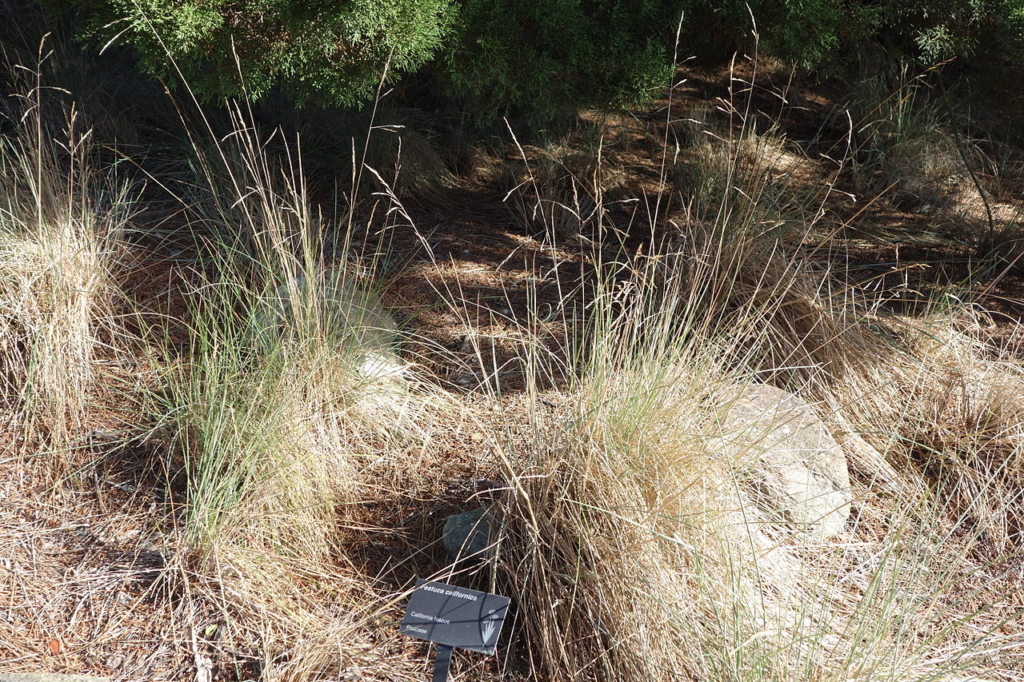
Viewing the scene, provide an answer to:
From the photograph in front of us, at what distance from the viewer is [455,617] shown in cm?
217

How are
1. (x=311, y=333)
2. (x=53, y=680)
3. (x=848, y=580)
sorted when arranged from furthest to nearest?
1. (x=311, y=333)
2. (x=848, y=580)
3. (x=53, y=680)

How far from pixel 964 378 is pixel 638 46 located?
1905 mm

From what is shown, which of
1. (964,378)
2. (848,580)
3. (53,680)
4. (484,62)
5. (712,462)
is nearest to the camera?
(53,680)

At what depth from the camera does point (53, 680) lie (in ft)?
7.29

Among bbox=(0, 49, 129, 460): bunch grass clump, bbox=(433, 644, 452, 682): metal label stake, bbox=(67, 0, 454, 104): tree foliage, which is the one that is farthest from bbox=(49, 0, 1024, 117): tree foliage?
bbox=(433, 644, 452, 682): metal label stake

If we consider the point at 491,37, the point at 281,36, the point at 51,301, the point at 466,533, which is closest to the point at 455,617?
the point at 466,533

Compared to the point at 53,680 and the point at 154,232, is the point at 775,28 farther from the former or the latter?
the point at 53,680

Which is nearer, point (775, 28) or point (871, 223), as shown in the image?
point (775, 28)

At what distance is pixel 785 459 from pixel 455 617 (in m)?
1.24

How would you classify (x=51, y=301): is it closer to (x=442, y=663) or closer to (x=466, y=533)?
(x=466, y=533)

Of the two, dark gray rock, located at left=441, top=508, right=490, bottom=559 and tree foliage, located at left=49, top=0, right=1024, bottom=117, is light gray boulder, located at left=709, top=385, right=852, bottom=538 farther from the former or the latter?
tree foliage, located at left=49, top=0, right=1024, bottom=117

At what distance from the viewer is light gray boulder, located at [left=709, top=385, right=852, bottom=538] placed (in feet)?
8.52

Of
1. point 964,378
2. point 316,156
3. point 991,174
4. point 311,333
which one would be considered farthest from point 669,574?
point 991,174

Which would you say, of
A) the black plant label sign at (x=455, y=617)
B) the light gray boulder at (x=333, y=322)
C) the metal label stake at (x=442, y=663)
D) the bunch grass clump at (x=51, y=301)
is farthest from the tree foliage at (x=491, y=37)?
the metal label stake at (x=442, y=663)
